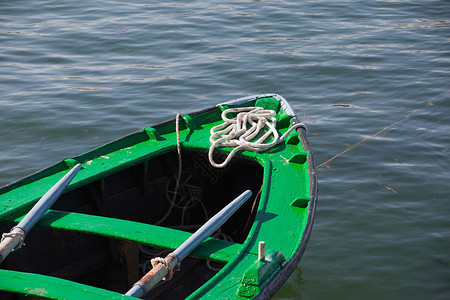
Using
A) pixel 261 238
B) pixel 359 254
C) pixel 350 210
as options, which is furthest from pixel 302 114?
pixel 261 238

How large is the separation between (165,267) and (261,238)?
833mm

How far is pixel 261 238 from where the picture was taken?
448cm

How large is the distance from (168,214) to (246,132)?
1.17 metres

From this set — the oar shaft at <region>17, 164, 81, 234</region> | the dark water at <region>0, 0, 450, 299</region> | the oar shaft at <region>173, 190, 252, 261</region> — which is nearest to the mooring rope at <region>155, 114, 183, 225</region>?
the oar shaft at <region>17, 164, 81, 234</region>

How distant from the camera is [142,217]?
6078 mm

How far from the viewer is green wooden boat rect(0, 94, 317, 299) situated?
4.07 meters

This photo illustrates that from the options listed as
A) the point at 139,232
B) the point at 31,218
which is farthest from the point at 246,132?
the point at 31,218

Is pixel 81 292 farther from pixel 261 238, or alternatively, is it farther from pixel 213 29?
pixel 213 29

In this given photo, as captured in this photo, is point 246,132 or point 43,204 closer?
point 43,204

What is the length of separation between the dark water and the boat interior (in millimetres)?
907

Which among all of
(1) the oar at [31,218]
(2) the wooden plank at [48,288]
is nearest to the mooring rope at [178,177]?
(1) the oar at [31,218]

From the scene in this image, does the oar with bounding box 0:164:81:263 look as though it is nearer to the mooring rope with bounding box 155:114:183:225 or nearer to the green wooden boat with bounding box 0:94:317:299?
the green wooden boat with bounding box 0:94:317:299

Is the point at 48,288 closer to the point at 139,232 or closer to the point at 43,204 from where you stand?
the point at 139,232

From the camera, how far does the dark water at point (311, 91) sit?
21.1ft
